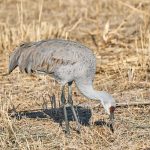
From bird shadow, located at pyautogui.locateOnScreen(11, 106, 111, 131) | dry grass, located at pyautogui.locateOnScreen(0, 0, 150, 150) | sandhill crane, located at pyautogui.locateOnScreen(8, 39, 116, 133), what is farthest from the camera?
bird shadow, located at pyautogui.locateOnScreen(11, 106, 111, 131)

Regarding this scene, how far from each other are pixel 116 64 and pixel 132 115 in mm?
2058

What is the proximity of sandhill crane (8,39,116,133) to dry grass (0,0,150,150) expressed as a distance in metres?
0.35

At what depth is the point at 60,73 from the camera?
716 centimetres

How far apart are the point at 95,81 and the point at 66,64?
2125mm

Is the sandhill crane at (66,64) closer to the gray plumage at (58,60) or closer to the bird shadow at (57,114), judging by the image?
the gray plumage at (58,60)

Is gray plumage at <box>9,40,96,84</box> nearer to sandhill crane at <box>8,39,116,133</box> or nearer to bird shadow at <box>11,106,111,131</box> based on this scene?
sandhill crane at <box>8,39,116,133</box>

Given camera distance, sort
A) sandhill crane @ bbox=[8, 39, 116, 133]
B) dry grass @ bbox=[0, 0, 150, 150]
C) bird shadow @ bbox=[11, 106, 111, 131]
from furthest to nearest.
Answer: bird shadow @ bbox=[11, 106, 111, 131]
sandhill crane @ bbox=[8, 39, 116, 133]
dry grass @ bbox=[0, 0, 150, 150]

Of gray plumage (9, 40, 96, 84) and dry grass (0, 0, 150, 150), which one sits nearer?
dry grass (0, 0, 150, 150)

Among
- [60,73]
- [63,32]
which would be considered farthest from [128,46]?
[60,73]

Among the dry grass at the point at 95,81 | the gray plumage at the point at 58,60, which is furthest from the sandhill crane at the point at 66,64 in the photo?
the dry grass at the point at 95,81

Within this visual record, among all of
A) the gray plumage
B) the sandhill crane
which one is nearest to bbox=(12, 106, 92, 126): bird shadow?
the sandhill crane

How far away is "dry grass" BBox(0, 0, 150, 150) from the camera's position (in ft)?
22.2

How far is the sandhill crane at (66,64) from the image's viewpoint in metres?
7.09

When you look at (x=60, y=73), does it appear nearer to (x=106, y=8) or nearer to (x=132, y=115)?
(x=132, y=115)
